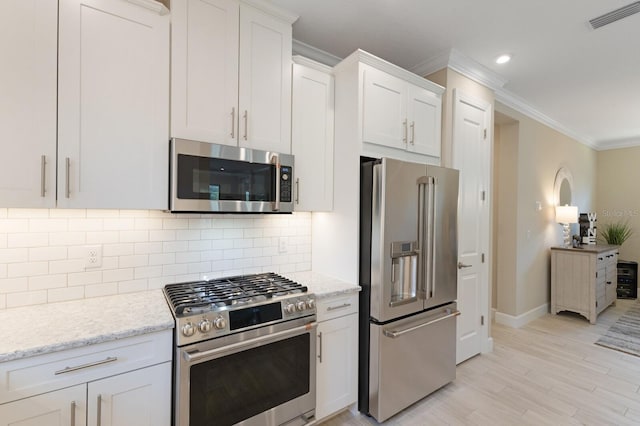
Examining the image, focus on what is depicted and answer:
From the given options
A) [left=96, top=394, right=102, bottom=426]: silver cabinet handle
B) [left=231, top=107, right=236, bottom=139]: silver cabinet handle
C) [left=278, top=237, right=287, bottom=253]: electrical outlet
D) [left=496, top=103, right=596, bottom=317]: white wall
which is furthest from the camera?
[left=496, top=103, right=596, bottom=317]: white wall

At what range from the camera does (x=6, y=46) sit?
135cm

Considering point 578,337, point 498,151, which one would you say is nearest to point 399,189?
point 498,151

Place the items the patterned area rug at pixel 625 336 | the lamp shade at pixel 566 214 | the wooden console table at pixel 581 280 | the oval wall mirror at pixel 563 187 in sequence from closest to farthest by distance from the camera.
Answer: the patterned area rug at pixel 625 336 < the wooden console table at pixel 581 280 < the lamp shade at pixel 566 214 < the oval wall mirror at pixel 563 187

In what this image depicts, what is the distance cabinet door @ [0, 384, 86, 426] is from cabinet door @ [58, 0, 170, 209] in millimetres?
826

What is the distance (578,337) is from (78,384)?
487 centimetres

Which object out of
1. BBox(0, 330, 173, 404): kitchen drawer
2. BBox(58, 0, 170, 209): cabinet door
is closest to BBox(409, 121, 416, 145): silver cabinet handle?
BBox(58, 0, 170, 209): cabinet door

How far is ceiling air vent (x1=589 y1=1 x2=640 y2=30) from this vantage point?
2.05 meters

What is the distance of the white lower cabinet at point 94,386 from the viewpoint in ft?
3.85

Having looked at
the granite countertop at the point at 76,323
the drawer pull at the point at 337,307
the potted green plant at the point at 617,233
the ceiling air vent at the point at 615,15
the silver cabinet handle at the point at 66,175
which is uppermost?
the ceiling air vent at the point at 615,15

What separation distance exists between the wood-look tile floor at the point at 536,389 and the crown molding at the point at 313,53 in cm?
285

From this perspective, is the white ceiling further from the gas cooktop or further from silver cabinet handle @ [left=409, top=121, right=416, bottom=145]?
the gas cooktop

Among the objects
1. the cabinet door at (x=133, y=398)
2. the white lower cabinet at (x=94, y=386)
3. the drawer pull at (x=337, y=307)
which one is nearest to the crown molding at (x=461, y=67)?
the drawer pull at (x=337, y=307)

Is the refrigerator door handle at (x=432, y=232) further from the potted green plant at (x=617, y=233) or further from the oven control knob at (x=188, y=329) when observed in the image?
the potted green plant at (x=617, y=233)

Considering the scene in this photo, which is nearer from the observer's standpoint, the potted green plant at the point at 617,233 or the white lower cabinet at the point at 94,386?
the white lower cabinet at the point at 94,386
